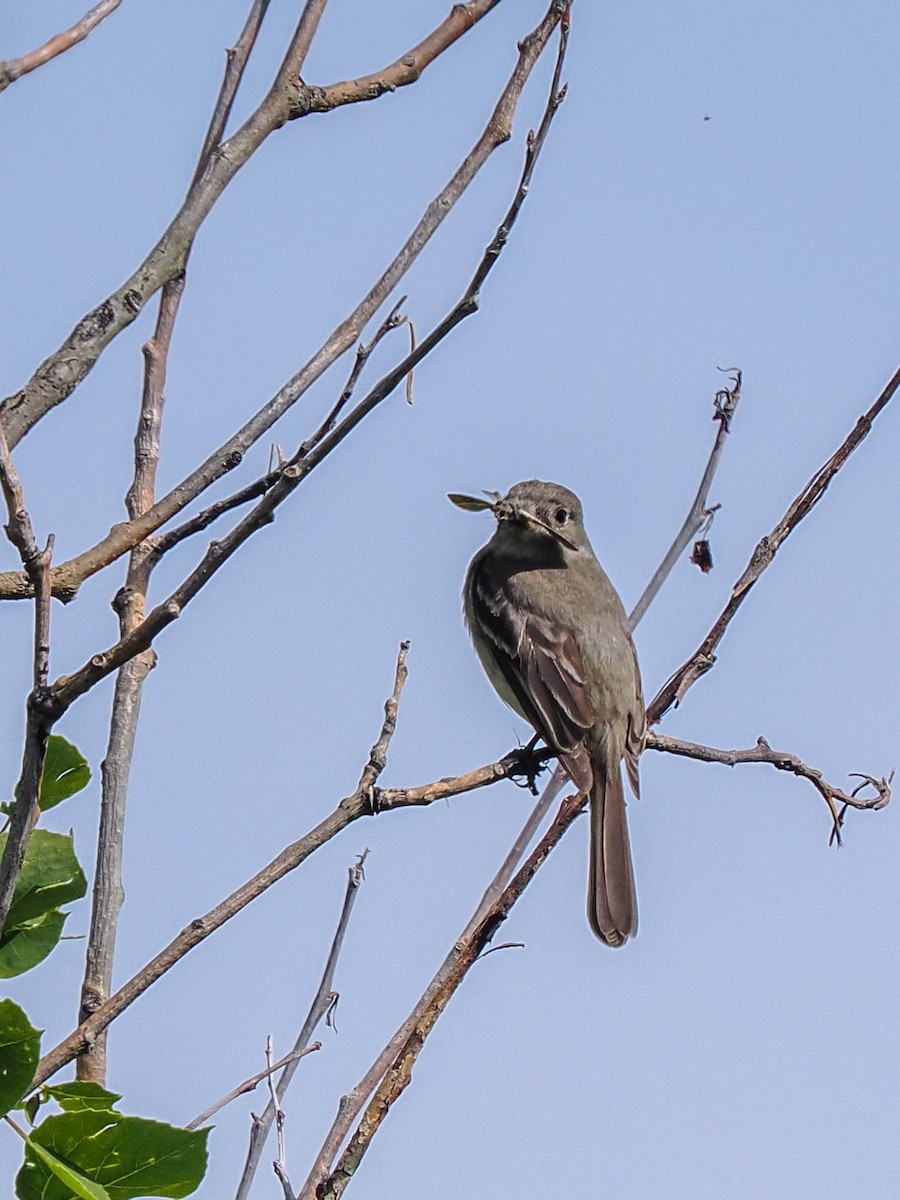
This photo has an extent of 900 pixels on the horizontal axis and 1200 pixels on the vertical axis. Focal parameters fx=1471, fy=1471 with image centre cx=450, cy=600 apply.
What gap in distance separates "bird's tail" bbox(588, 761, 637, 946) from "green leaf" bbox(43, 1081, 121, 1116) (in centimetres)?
353

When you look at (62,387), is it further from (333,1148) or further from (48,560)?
(333,1148)

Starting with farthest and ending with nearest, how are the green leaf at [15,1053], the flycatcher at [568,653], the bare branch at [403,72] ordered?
the flycatcher at [568,653]
the bare branch at [403,72]
the green leaf at [15,1053]

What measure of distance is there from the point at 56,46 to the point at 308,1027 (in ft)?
6.13

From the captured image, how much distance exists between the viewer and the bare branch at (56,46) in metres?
2.26

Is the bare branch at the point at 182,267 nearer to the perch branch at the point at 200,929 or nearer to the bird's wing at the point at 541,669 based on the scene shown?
the perch branch at the point at 200,929

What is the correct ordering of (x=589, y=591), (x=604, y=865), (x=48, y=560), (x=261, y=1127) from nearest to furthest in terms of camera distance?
(x=48, y=560) < (x=261, y=1127) < (x=604, y=865) < (x=589, y=591)

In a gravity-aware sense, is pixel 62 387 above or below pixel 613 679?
below

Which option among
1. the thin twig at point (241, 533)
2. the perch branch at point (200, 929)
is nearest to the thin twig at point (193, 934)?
the perch branch at point (200, 929)

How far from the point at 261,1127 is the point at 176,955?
618 millimetres

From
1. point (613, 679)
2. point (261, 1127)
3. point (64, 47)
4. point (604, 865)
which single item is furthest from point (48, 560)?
point (613, 679)

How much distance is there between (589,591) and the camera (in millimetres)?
7297

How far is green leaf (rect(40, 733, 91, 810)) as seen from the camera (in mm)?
2361

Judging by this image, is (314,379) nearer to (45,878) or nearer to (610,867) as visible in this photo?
(45,878)

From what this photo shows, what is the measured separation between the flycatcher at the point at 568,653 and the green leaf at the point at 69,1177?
3695 mm
